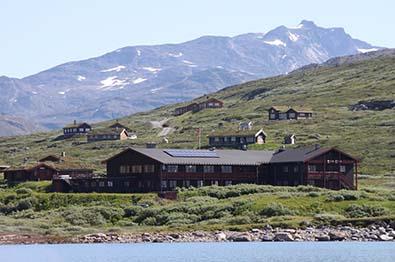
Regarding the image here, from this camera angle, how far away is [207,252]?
76938 millimetres

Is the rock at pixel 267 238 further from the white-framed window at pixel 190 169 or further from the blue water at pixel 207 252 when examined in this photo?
the white-framed window at pixel 190 169

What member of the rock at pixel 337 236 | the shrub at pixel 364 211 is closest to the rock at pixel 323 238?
the rock at pixel 337 236

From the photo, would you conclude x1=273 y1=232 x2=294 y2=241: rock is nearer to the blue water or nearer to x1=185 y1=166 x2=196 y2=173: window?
the blue water

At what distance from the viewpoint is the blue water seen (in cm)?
7131

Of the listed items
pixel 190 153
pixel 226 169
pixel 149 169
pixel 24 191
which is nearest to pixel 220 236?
pixel 149 169

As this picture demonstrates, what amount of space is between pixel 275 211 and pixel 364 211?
28.4 ft

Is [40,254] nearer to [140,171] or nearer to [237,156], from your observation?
[140,171]

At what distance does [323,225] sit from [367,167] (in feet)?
224

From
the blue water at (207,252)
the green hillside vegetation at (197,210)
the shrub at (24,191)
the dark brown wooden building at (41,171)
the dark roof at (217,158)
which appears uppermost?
the dark roof at (217,158)

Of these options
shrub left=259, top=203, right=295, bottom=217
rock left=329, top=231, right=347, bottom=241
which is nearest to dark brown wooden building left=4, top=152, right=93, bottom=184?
shrub left=259, top=203, right=295, bottom=217

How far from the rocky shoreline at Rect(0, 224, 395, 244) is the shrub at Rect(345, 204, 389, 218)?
802 centimetres

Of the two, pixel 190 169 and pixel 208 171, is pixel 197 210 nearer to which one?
pixel 190 169

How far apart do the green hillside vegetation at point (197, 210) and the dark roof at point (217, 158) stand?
7.44 m

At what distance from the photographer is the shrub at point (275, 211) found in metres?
99.3
